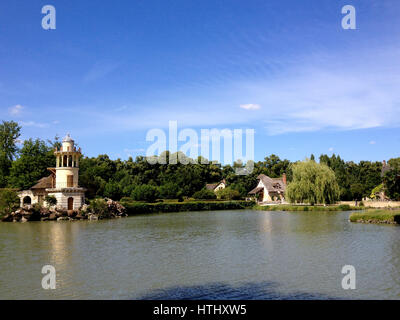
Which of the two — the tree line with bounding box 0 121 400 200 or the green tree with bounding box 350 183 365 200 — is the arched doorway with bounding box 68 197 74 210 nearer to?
the tree line with bounding box 0 121 400 200

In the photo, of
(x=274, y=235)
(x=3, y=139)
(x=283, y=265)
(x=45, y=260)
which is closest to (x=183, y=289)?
(x=283, y=265)

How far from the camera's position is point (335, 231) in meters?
28.0

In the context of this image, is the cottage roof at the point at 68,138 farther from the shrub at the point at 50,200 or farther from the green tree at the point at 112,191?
the green tree at the point at 112,191

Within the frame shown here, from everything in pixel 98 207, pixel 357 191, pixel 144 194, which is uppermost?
pixel 357 191

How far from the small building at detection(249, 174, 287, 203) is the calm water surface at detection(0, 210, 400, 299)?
5377 centimetres

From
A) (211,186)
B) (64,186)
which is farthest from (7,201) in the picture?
(211,186)

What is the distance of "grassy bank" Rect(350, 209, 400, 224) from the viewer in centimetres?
3232

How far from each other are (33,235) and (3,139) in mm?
45253

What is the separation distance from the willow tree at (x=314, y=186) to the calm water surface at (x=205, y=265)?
26837 millimetres

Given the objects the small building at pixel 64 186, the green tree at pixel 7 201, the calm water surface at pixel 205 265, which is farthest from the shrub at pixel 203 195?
the calm water surface at pixel 205 265

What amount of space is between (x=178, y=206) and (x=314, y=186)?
22612 millimetres

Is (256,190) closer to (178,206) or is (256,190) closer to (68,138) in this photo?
(178,206)

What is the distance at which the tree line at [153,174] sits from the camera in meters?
54.7

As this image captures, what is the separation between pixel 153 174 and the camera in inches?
3415
